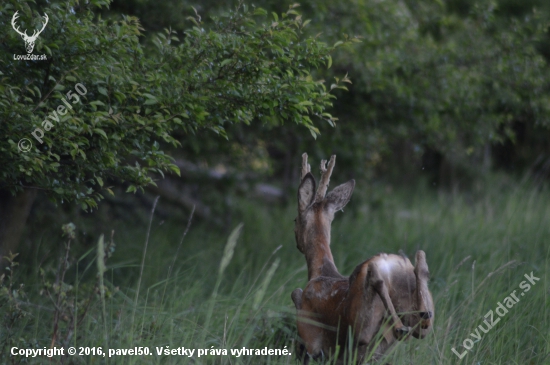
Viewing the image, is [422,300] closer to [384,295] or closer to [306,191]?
[384,295]

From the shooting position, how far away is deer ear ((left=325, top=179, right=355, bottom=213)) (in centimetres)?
326

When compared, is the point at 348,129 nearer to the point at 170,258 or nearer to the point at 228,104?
the point at 170,258

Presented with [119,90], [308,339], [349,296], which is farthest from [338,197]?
[119,90]

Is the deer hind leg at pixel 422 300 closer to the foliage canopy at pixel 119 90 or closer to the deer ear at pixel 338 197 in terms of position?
Answer: the deer ear at pixel 338 197

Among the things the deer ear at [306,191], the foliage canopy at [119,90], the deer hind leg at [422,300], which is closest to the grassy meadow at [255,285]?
the deer hind leg at [422,300]

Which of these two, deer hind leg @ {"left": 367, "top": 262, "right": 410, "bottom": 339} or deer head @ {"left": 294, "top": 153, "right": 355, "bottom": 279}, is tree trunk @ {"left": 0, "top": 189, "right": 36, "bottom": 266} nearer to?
deer head @ {"left": 294, "top": 153, "right": 355, "bottom": 279}

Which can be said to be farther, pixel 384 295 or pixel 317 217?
pixel 317 217

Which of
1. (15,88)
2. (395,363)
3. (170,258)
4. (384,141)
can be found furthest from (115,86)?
(384,141)

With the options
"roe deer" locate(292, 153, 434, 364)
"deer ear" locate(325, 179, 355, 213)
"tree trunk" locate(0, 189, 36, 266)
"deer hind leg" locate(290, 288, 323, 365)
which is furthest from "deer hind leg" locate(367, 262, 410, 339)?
"tree trunk" locate(0, 189, 36, 266)

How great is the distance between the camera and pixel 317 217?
322 cm

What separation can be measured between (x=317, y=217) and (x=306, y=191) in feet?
0.51

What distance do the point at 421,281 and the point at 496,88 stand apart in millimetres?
4517

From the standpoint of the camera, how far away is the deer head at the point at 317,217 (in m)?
3.15

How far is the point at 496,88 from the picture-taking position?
6.55m
